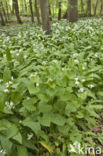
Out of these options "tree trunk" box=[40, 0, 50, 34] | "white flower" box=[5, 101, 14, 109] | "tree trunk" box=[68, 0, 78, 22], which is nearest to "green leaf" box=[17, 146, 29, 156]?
"white flower" box=[5, 101, 14, 109]

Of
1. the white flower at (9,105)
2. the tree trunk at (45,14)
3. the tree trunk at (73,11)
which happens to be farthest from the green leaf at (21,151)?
the tree trunk at (73,11)

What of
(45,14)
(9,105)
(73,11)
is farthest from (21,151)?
(73,11)

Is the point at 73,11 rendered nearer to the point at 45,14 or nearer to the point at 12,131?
the point at 45,14

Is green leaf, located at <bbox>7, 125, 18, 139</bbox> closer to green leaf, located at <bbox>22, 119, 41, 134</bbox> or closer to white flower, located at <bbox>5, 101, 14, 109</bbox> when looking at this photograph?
green leaf, located at <bbox>22, 119, 41, 134</bbox>

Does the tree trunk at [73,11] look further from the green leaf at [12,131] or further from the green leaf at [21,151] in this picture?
the green leaf at [21,151]

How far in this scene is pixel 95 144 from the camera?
2.33 m

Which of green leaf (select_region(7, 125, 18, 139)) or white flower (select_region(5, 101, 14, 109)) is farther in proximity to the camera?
white flower (select_region(5, 101, 14, 109))

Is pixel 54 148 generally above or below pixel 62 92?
below

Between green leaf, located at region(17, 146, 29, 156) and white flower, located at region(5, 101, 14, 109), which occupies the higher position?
white flower, located at region(5, 101, 14, 109)

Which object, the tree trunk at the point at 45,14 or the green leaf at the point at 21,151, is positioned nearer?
the green leaf at the point at 21,151

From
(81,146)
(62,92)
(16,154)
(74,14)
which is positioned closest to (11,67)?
(62,92)

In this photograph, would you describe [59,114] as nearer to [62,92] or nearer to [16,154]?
[62,92]

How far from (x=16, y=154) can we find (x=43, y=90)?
95cm

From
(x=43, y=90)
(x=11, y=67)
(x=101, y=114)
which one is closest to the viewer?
(x=43, y=90)
